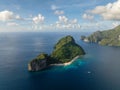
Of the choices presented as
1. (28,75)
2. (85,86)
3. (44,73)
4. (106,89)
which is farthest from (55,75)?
(106,89)

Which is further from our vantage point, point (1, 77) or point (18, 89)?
point (1, 77)

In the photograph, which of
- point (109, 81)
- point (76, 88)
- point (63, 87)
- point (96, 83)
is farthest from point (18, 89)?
point (109, 81)

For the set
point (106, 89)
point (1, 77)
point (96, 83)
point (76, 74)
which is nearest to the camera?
point (106, 89)

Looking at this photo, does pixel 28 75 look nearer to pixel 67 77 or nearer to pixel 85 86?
pixel 67 77

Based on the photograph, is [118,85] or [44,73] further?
[44,73]

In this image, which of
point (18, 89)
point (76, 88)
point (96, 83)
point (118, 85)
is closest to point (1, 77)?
point (18, 89)

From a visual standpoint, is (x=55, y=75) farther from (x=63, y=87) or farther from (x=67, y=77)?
(x=63, y=87)

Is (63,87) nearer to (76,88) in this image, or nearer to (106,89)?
(76,88)

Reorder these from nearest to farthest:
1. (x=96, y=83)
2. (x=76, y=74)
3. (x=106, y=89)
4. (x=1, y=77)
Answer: (x=106, y=89) → (x=96, y=83) → (x=1, y=77) → (x=76, y=74)
